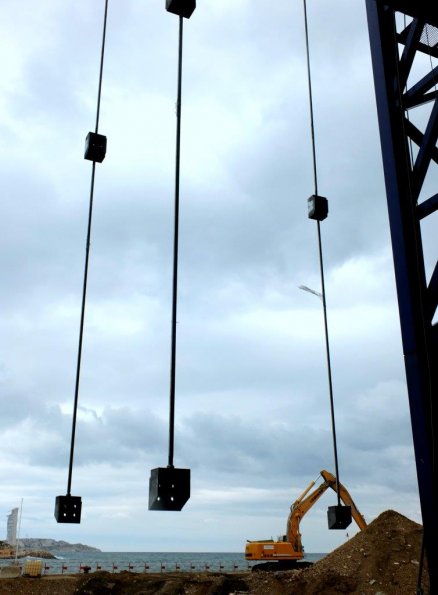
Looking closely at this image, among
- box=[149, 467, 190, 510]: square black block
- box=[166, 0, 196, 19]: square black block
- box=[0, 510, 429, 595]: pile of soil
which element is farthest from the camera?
box=[0, 510, 429, 595]: pile of soil

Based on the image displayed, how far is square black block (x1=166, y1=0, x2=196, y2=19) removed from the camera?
201 inches

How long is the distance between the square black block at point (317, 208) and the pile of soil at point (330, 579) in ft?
41.0

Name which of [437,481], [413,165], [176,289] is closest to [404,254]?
[413,165]

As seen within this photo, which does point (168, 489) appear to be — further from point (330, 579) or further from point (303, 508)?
point (303, 508)

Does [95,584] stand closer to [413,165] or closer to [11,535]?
[413,165]

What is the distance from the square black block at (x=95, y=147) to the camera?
284 inches

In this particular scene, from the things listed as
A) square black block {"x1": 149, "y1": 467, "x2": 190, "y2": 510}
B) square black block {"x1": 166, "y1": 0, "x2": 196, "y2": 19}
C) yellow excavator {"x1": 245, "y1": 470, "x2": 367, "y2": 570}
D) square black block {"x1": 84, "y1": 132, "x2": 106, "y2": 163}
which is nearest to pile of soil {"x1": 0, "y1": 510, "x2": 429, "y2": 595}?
yellow excavator {"x1": 245, "y1": 470, "x2": 367, "y2": 570}

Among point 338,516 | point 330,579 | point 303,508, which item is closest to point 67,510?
point 338,516

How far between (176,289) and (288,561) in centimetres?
2319

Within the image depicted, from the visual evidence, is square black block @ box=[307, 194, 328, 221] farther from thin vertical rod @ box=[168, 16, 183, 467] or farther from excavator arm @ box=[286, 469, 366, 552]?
excavator arm @ box=[286, 469, 366, 552]

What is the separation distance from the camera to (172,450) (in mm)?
4180

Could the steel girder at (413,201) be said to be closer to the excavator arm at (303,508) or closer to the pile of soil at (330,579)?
the pile of soil at (330,579)

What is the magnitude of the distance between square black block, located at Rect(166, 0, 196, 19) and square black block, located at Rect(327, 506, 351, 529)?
17.7 feet

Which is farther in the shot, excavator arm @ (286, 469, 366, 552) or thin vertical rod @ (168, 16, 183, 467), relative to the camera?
excavator arm @ (286, 469, 366, 552)
